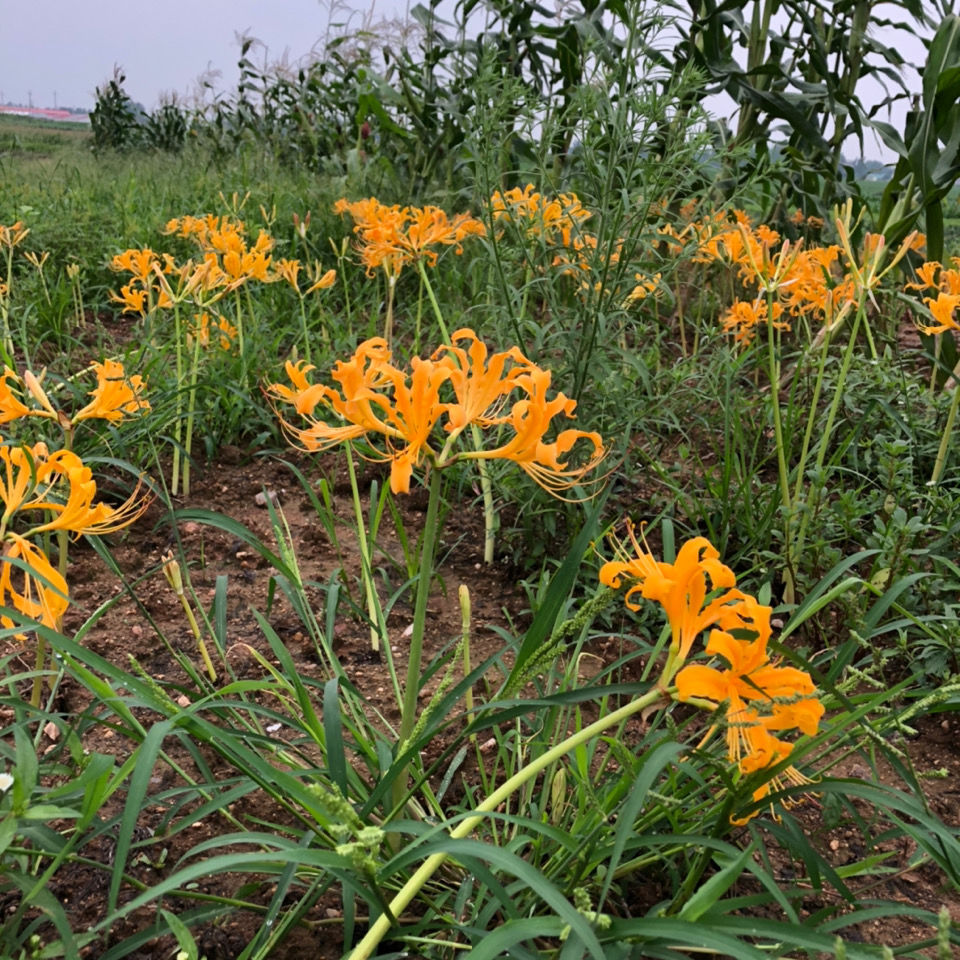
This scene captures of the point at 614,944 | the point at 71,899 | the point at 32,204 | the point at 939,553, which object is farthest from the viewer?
the point at 32,204

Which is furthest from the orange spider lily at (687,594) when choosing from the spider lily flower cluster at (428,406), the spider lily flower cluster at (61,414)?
the spider lily flower cluster at (61,414)

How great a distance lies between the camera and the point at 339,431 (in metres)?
1.12

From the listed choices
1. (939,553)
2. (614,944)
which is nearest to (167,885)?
(614,944)

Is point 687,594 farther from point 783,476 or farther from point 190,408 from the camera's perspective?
point 190,408

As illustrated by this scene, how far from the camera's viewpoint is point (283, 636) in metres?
2.08

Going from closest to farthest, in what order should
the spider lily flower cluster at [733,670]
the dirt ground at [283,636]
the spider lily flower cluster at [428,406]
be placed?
the spider lily flower cluster at [733,670]
the spider lily flower cluster at [428,406]
the dirt ground at [283,636]

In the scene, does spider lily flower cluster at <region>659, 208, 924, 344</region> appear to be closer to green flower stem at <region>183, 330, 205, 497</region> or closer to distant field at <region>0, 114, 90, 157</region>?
green flower stem at <region>183, 330, 205, 497</region>

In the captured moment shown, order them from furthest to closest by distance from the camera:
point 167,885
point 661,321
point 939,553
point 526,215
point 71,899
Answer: point 661,321 < point 526,215 < point 939,553 < point 71,899 < point 167,885

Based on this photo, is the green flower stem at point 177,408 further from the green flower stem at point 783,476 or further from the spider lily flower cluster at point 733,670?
the spider lily flower cluster at point 733,670

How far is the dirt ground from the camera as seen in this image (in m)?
1.32

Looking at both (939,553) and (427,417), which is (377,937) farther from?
(939,553)

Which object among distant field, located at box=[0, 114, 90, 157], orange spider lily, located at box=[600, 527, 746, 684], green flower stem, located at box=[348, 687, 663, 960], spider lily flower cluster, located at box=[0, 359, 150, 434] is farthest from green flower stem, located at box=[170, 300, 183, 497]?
distant field, located at box=[0, 114, 90, 157]

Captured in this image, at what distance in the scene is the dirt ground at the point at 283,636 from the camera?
4.34ft

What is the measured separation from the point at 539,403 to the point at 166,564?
2.63 feet
